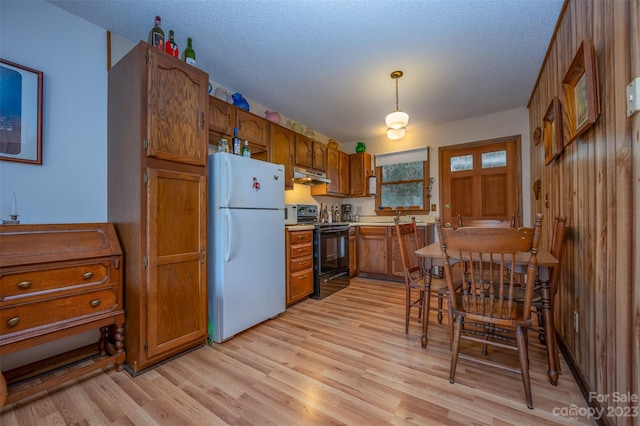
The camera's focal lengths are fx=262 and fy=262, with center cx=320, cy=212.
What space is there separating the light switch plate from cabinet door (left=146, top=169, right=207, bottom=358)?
2.41 meters

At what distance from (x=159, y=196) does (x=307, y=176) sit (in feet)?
7.30

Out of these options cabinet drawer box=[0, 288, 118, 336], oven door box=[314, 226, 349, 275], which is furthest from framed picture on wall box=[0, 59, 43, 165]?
oven door box=[314, 226, 349, 275]

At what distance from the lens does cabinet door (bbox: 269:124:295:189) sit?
133 inches

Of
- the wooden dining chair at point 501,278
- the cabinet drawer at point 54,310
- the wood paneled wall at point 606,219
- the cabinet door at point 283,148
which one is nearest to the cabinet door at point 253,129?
the cabinet door at point 283,148

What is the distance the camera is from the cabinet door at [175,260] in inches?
71.2

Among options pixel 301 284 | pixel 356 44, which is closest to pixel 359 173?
pixel 301 284

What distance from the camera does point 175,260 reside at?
1935mm

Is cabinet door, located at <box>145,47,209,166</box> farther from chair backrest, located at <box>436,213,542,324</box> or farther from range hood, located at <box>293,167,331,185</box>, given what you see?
chair backrest, located at <box>436,213,542,324</box>

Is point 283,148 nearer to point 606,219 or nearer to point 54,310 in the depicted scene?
point 54,310

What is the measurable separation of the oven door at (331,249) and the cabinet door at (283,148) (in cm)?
85

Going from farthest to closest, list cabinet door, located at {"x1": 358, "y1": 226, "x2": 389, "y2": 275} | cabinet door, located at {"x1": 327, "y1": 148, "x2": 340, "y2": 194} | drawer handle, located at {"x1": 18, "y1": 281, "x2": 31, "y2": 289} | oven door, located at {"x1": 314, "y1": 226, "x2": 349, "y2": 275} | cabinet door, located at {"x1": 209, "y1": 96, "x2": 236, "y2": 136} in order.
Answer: cabinet door, located at {"x1": 327, "y1": 148, "x2": 340, "y2": 194}
cabinet door, located at {"x1": 358, "y1": 226, "x2": 389, "y2": 275}
oven door, located at {"x1": 314, "y1": 226, "x2": 349, "y2": 275}
cabinet door, located at {"x1": 209, "y1": 96, "x2": 236, "y2": 136}
drawer handle, located at {"x1": 18, "y1": 281, "x2": 31, "y2": 289}

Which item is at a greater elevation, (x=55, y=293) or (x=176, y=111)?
(x=176, y=111)

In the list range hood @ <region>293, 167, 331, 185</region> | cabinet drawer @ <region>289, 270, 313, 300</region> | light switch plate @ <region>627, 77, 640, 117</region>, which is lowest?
cabinet drawer @ <region>289, 270, 313, 300</region>

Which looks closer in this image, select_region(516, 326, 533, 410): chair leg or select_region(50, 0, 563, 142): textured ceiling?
select_region(516, 326, 533, 410): chair leg
